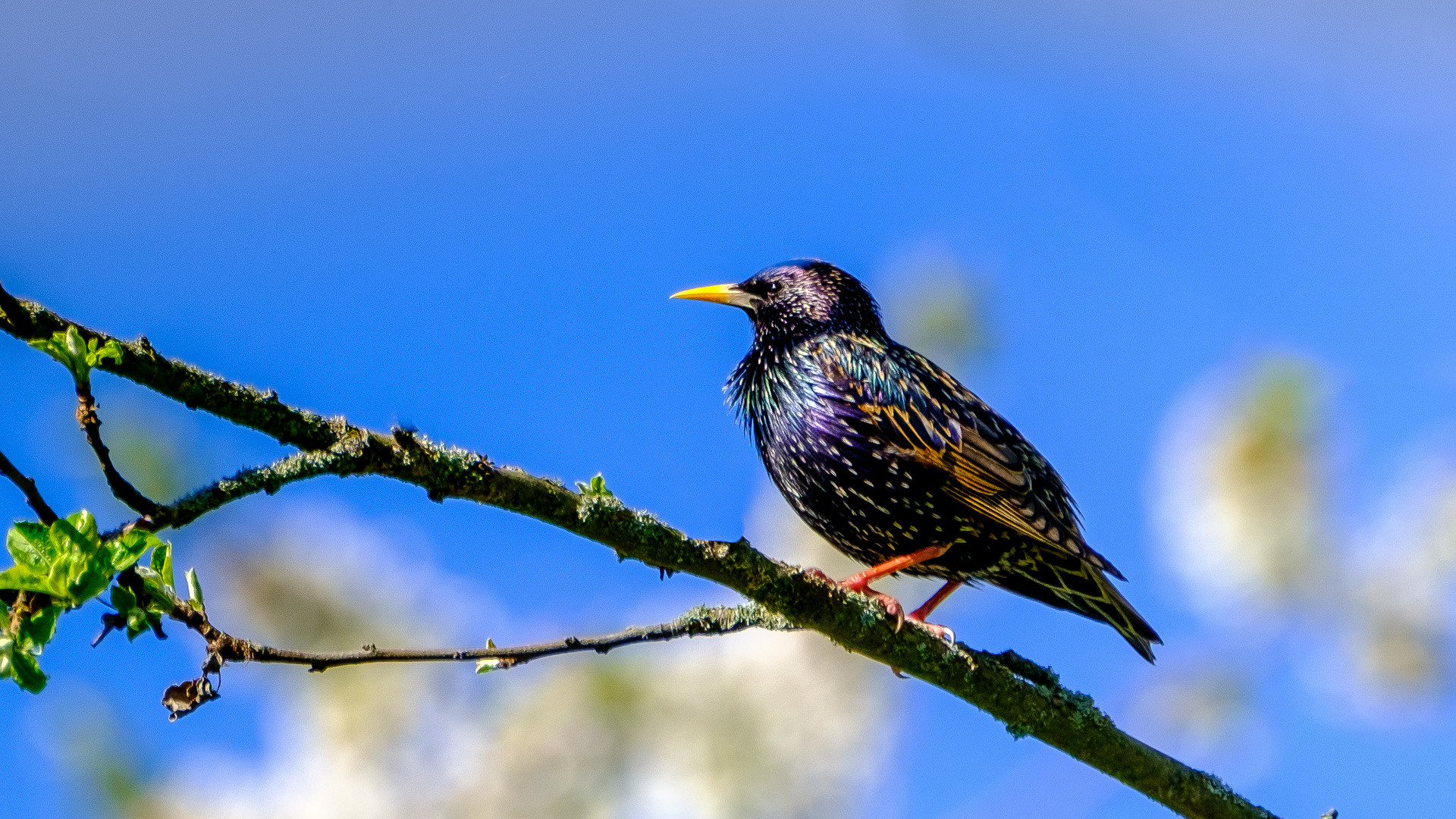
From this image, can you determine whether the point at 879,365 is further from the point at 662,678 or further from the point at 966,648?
the point at 662,678

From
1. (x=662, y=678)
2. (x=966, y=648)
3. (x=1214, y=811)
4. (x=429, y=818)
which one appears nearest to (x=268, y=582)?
(x=429, y=818)

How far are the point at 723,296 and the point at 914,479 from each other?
55.8 inches

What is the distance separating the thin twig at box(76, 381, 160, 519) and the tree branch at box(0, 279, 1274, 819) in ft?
0.32

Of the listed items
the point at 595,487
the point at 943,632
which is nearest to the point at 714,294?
the point at 943,632

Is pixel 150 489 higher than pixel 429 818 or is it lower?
higher

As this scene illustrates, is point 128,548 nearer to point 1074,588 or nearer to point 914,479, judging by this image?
point 914,479

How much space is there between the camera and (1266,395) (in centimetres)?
600

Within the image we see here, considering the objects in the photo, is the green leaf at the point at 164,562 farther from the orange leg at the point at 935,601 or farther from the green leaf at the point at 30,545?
the orange leg at the point at 935,601

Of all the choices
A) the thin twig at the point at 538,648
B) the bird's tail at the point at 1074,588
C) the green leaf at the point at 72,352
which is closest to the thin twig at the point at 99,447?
the green leaf at the point at 72,352

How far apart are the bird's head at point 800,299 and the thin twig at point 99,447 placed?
3.41m

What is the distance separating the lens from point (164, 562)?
2.06 m

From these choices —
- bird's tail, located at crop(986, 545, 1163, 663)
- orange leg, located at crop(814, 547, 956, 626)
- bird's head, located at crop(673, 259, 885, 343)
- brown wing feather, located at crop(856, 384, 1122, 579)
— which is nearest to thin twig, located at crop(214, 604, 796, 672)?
orange leg, located at crop(814, 547, 956, 626)

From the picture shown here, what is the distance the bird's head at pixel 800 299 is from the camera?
17.5 ft

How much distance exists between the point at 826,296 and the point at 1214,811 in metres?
2.66
